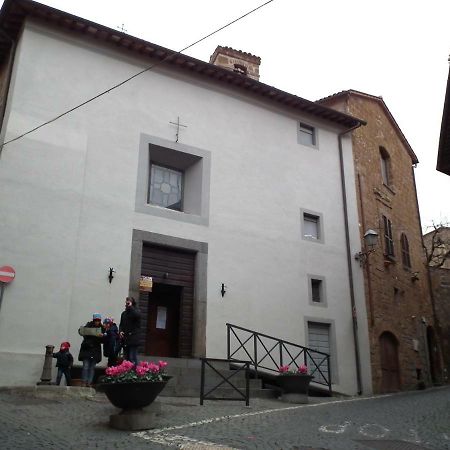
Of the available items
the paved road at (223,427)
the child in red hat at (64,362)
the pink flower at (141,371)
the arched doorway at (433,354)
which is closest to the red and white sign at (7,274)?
the child in red hat at (64,362)

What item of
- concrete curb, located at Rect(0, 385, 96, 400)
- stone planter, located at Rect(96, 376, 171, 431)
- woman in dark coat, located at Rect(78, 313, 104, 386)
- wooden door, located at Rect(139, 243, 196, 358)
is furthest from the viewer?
wooden door, located at Rect(139, 243, 196, 358)

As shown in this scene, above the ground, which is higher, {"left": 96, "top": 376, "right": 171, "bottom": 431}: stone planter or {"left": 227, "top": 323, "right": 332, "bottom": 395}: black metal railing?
{"left": 227, "top": 323, "right": 332, "bottom": 395}: black metal railing

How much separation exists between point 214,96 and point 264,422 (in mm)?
9741

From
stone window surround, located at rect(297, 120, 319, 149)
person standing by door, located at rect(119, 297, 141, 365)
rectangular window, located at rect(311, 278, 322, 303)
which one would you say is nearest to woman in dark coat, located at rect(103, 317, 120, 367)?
person standing by door, located at rect(119, 297, 141, 365)

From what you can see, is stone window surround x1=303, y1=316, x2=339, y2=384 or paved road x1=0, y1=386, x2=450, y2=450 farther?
stone window surround x1=303, y1=316, x2=339, y2=384

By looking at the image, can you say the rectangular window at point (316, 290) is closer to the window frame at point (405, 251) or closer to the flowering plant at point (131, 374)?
the window frame at point (405, 251)

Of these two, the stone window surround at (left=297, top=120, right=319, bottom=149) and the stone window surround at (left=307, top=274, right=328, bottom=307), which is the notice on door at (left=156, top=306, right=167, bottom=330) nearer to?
the stone window surround at (left=307, top=274, right=328, bottom=307)

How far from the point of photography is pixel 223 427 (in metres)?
7.20

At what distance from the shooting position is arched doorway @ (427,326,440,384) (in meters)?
19.1

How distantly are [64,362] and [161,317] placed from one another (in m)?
3.59

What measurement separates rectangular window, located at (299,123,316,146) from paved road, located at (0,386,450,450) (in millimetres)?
9201

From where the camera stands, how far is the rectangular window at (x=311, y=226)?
15828 millimetres

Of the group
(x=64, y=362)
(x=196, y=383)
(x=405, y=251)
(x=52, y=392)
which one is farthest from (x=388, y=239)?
(x=52, y=392)

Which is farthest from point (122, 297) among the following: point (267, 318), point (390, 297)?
point (390, 297)
